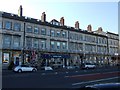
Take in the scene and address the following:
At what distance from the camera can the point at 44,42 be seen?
186ft

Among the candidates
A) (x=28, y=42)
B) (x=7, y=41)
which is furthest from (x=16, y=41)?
(x=28, y=42)

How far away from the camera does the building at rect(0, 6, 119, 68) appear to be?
49009mm

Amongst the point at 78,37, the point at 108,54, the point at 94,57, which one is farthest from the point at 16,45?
the point at 108,54

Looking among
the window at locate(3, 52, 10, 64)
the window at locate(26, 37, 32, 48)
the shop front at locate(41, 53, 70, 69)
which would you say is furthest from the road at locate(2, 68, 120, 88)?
the shop front at locate(41, 53, 70, 69)

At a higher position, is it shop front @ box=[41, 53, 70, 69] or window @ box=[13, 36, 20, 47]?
window @ box=[13, 36, 20, 47]

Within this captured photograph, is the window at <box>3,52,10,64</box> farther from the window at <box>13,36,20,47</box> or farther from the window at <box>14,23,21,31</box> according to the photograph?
the window at <box>14,23,21,31</box>

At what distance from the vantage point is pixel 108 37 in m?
87.4

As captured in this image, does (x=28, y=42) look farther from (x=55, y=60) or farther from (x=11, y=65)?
(x=55, y=60)

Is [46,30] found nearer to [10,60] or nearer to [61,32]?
[61,32]

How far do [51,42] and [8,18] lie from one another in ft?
46.8

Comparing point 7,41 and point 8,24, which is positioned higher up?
point 8,24

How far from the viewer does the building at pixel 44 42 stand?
49.0 m

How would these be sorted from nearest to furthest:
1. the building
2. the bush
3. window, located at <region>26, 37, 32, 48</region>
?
the bush, the building, window, located at <region>26, 37, 32, 48</region>

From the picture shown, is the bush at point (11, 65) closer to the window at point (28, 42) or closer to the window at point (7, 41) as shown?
the window at point (7, 41)
